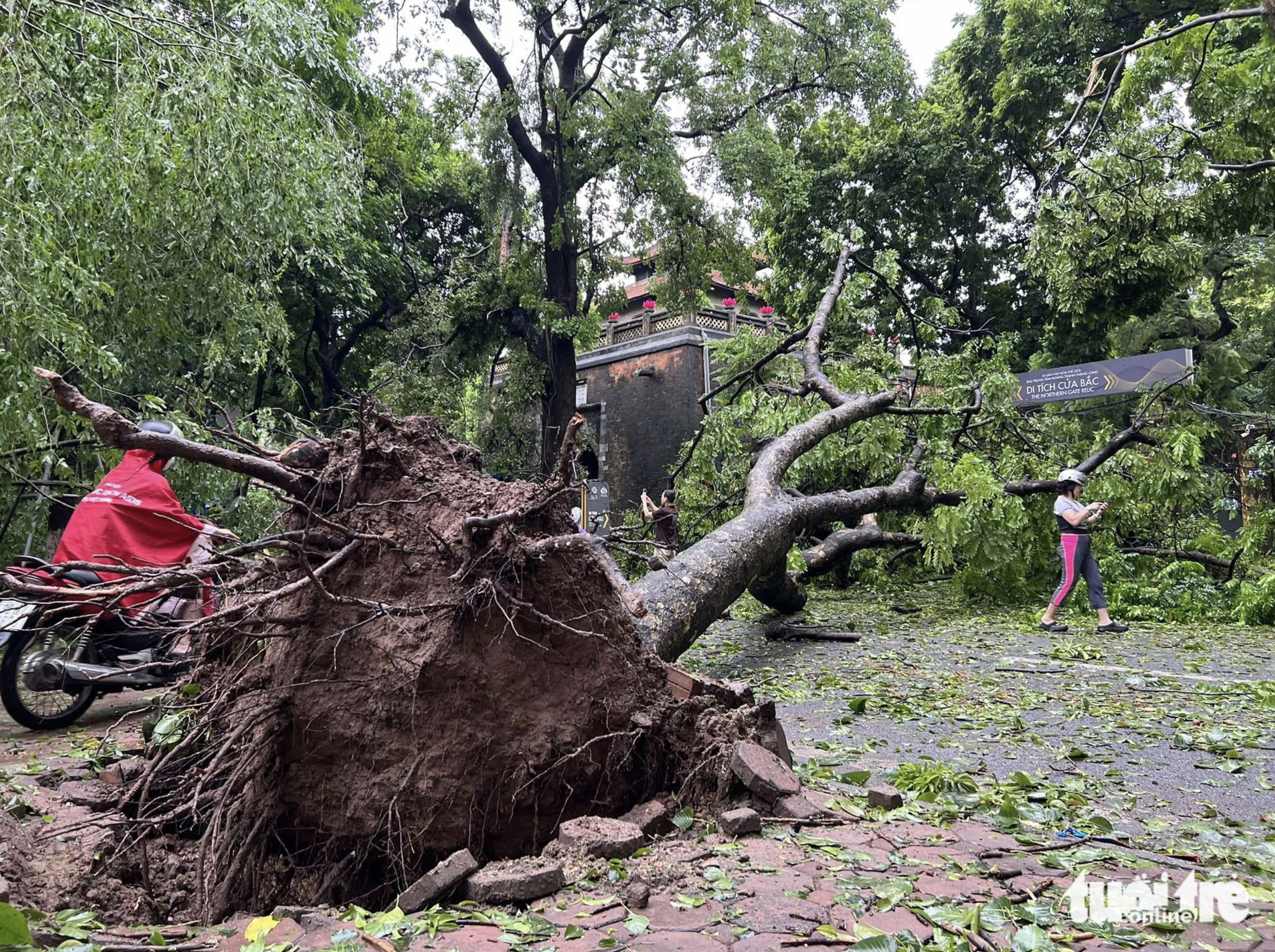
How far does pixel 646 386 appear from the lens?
2466cm

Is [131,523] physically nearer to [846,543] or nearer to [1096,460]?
[846,543]

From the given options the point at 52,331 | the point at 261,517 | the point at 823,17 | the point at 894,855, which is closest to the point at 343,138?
the point at 261,517

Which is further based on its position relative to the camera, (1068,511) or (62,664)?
(1068,511)

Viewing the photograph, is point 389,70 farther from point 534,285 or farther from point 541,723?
point 541,723

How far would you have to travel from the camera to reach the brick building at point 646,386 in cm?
2361

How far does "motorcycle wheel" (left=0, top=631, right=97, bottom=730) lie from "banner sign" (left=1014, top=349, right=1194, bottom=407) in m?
9.64

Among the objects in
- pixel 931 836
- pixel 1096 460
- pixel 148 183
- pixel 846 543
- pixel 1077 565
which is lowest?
pixel 931 836

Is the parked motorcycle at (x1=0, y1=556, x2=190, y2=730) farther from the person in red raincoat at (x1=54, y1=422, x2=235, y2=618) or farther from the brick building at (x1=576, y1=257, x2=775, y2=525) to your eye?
the brick building at (x1=576, y1=257, x2=775, y2=525)

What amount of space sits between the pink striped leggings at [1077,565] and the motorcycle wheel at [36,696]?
7.42 metres

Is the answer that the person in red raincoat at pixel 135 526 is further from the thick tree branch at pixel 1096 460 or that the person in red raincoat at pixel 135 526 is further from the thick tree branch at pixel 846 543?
the thick tree branch at pixel 1096 460

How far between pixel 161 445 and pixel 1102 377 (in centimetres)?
1128

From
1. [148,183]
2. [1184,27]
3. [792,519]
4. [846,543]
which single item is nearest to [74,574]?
[148,183]

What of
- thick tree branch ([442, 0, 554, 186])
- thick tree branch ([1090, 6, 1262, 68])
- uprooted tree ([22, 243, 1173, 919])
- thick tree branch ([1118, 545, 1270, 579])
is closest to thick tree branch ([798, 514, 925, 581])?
thick tree branch ([1118, 545, 1270, 579])

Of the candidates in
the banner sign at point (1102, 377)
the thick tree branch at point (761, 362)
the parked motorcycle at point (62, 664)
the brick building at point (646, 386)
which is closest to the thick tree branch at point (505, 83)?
the thick tree branch at point (761, 362)
